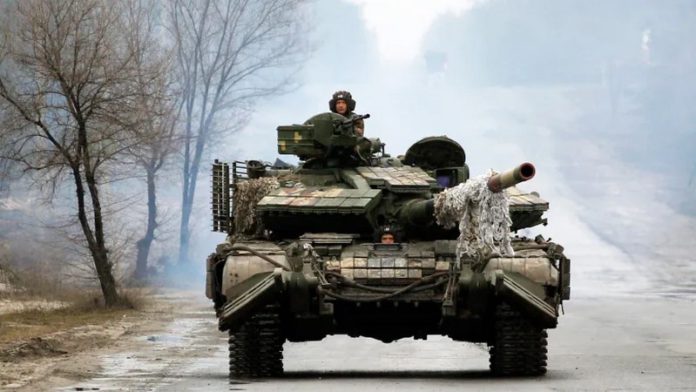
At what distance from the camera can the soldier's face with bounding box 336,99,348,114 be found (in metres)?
26.2

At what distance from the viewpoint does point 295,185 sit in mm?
25328

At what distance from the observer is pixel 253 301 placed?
2241cm

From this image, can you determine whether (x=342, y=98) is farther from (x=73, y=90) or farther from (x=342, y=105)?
(x=73, y=90)

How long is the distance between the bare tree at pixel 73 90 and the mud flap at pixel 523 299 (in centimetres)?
1462

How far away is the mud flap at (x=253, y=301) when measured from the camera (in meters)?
22.4

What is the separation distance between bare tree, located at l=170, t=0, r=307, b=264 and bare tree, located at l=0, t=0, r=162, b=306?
20917 millimetres

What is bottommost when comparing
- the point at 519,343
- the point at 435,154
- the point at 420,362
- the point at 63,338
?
the point at 420,362

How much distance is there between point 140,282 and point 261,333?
28.0 metres

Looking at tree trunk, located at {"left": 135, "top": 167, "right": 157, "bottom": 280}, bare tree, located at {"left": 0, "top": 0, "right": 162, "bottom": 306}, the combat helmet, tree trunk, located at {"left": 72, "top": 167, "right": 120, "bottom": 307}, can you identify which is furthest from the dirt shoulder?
tree trunk, located at {"left": 135, "top": 167, "right": 157, "bottom": 280}

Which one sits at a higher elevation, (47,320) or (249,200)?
(249,200)

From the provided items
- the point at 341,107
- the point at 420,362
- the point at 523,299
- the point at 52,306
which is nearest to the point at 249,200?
the point at 341,107

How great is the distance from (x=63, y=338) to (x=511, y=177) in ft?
31.3

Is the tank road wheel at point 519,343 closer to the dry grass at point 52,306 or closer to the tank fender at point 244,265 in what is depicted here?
the tank fender at point 244,265

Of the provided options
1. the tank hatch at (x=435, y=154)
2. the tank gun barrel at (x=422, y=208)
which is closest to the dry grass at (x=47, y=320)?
the tank hatch at (x=435, y=154)
